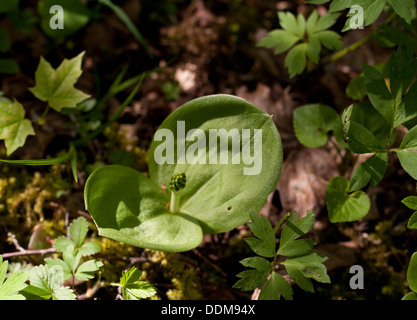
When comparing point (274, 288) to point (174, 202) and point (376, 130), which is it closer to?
point (174, 202)

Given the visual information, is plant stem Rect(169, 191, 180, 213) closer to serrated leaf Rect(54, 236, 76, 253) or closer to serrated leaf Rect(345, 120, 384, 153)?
serrated leaf Rect(54, 236, 76, 253)

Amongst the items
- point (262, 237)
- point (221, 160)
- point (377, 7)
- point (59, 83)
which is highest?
point (377, 7)

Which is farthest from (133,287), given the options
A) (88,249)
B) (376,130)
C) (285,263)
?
(376,130)

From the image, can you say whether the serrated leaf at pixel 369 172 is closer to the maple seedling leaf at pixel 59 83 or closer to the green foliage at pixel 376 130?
the green foliage at pixel 376 130

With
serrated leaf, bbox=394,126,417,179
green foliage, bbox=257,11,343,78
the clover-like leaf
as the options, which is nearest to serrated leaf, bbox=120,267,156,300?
the clover-like leaf

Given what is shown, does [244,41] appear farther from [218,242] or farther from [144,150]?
[218,242]

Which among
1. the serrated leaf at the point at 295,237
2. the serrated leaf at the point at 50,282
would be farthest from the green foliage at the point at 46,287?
the serrated leaf at the point at 295,237

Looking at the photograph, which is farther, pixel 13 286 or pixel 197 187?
pixel 197 187
